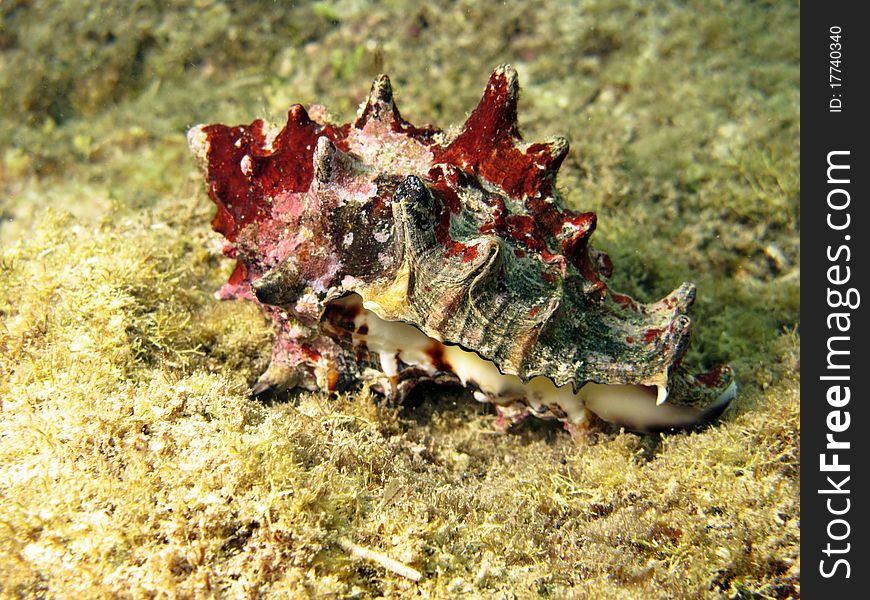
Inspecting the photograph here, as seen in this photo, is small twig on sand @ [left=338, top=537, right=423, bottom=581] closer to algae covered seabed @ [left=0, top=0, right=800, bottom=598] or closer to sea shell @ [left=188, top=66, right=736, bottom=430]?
algae covered seabed @ [left=0, top=0, right=800, bottom=598]

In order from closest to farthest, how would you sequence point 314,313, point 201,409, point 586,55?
point 201,409 → point 314,313 → point 586,55

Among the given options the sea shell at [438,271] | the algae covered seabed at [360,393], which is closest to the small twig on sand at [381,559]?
the algae covered seabed at [360,393]

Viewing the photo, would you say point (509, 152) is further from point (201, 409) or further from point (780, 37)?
point (780, 37)

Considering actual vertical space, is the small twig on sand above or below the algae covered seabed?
below

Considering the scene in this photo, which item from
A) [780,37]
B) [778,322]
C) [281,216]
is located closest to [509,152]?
[281,216]
